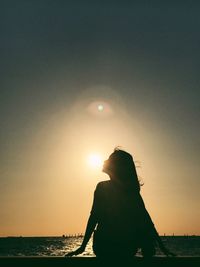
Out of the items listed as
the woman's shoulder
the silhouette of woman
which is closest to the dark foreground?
the silhouette of woman

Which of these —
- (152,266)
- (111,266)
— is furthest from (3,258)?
(152,266)

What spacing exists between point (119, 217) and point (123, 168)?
A: 441mm

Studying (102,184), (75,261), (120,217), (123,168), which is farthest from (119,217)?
(75,261)

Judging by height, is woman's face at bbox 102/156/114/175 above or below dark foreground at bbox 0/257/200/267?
above

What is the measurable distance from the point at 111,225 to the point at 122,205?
207 mm

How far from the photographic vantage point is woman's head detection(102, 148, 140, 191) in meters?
3.87

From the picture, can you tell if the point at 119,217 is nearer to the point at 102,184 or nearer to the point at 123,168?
the point at 102,184

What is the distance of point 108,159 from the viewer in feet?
13.0

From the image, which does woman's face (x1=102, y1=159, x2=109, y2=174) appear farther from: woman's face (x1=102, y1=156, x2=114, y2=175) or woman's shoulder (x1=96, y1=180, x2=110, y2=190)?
woman's shoulder (x1=96, y1=180, x2=110, y2=190)

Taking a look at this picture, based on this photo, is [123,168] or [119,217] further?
[123,168]

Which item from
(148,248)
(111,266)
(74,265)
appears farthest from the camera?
(148,248)

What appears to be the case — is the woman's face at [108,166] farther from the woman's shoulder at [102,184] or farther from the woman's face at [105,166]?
the woman's shoulder at [102,184]

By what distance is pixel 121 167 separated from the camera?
12.8 feet

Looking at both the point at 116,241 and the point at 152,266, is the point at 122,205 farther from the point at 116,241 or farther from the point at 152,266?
the point at 152,266
